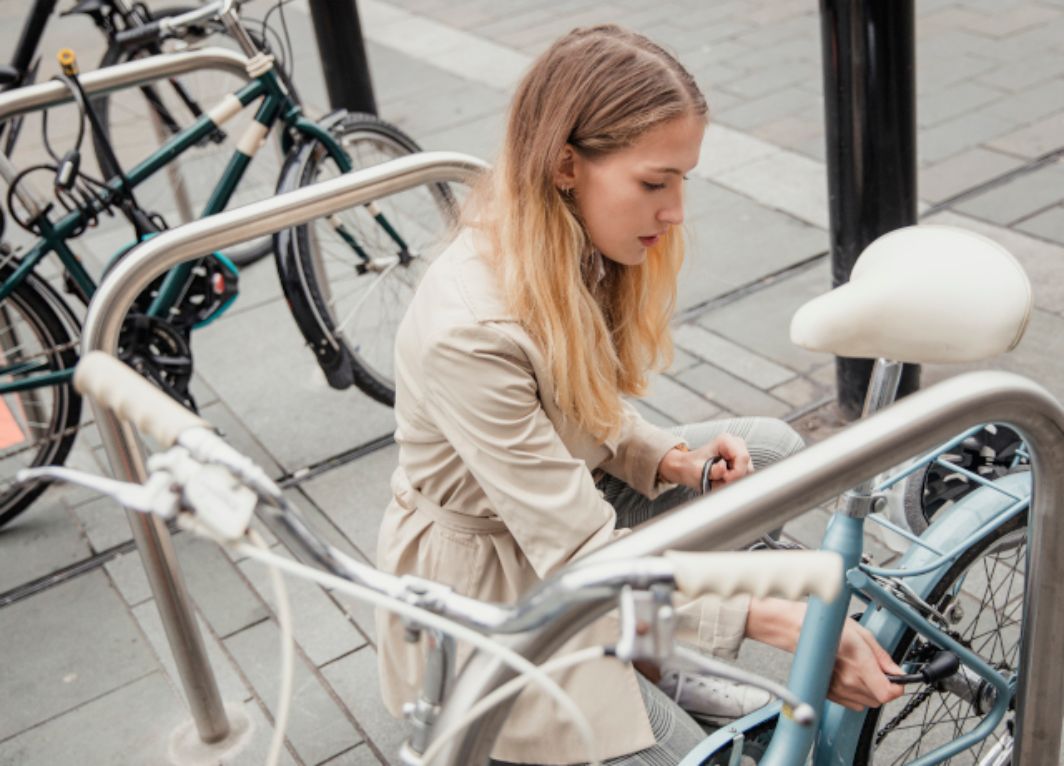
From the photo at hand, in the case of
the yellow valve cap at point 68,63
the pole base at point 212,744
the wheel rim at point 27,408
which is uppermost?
the yellow valve cap at point 68,63

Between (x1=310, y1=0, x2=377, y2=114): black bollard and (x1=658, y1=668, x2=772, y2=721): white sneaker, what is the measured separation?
2.38m

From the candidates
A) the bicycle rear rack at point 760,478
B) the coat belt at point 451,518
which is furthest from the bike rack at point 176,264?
the coat belt at point 451,518

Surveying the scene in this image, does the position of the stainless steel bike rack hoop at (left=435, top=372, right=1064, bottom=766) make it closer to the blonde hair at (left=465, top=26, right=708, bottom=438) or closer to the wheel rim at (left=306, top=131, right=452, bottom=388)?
the blonde hair at (left=465, top=26, right=708, bottom=438)

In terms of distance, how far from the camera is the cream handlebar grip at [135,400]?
44.0 inches

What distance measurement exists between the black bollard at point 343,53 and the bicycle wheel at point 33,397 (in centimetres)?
127

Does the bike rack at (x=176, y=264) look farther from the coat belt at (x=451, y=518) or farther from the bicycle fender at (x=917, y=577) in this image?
the bicycle fender at (x=917, y=577)

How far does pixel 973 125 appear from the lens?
4945 millimetres

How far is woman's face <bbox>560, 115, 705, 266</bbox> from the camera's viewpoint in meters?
1.81

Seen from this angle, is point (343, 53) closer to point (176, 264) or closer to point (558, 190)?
point (176, 264)

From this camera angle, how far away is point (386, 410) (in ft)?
12.0

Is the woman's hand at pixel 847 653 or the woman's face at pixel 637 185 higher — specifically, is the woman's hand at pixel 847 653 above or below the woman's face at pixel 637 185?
below

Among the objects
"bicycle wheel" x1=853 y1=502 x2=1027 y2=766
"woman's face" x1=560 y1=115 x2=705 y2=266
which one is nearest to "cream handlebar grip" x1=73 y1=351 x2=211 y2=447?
"woman's face" x1=560 y1=115 x2=705 y2=266

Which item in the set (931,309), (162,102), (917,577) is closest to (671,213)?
(931,309)

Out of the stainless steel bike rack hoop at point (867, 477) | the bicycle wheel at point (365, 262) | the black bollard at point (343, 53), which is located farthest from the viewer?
the black bollard at point (343, 53)
